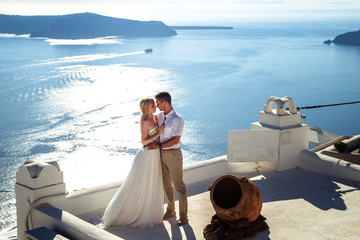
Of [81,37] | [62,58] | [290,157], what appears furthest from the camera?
[81,37]

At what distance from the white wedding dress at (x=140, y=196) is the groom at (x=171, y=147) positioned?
114 mm

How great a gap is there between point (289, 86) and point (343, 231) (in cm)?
6135

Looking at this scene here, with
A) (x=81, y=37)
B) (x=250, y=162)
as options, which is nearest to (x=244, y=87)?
(x=250, y=162)

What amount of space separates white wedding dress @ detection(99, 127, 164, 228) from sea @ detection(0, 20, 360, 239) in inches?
700

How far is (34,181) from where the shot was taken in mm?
4730

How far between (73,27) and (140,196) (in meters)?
136

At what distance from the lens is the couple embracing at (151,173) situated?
15.6 ft

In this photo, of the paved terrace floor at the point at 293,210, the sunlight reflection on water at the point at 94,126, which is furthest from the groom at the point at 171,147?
the sunlight reflection on water at the point at 94,126

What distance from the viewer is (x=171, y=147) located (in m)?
4.79

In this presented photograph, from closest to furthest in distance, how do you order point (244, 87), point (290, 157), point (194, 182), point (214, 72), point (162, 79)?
point (194, 182), point (290, 157), point (244, 87), point (162, 79), point (214, 72)

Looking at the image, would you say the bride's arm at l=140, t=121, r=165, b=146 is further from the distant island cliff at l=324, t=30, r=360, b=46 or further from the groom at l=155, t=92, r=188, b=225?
the distant island cliff at l=324, t=30, r=360, b=46

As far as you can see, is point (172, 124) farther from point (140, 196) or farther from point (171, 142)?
point (140, 196)

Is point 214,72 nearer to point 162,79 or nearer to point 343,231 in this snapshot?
point 162,79

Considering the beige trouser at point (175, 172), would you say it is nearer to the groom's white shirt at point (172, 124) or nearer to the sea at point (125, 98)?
the groom's white shirt at point (172, 124)
